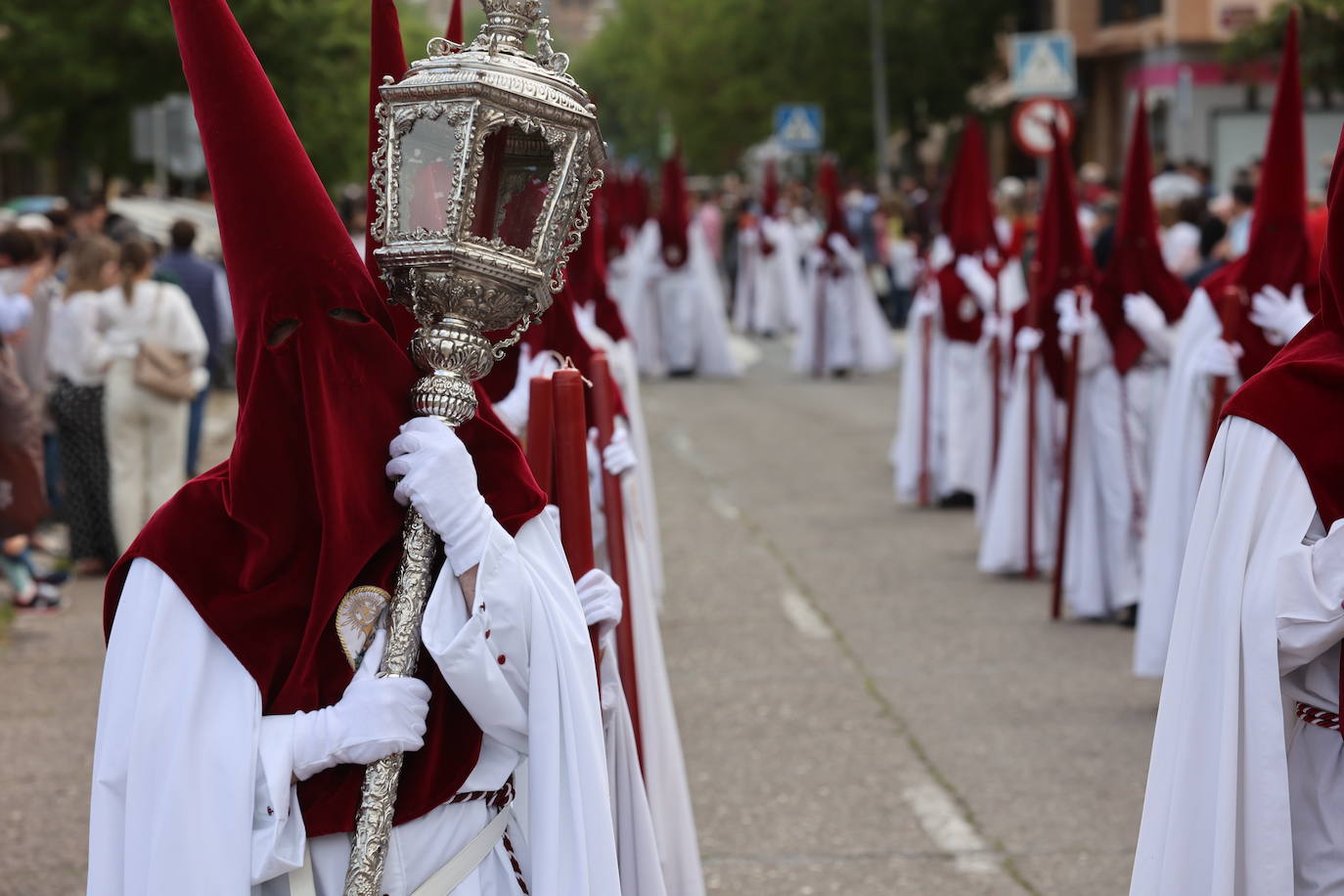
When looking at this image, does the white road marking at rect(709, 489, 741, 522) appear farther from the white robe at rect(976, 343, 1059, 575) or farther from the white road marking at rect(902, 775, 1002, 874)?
the white road marking at rect(902, 775, 1002, 874)

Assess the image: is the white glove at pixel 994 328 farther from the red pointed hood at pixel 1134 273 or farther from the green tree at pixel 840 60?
the green tree at pixel 840 60

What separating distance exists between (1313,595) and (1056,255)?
257 inches

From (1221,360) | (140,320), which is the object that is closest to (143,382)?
(140,320)

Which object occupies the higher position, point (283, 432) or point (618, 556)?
point (283, 432)

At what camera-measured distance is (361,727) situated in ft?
9.96

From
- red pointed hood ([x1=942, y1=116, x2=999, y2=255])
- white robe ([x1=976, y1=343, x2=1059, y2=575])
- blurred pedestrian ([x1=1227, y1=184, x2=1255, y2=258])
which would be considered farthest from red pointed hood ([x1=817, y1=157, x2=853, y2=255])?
white robe ([x1=976, y1=343, x2=1059, y2=575])

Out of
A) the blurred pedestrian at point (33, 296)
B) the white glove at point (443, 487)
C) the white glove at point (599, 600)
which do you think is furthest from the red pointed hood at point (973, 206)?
the white glove at point (443, 487)

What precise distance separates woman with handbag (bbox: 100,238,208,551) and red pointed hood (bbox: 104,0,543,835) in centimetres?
803

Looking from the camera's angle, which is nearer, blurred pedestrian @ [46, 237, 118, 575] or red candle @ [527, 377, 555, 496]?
red candle @ [527, 377, 555, 496]

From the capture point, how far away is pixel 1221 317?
24.1 feet

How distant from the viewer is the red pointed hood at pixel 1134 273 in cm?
888

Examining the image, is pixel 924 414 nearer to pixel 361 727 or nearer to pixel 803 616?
pixel 803 616

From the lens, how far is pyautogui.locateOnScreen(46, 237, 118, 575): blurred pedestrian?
1084 cm

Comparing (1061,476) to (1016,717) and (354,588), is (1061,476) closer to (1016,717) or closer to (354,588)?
(1016,717)
